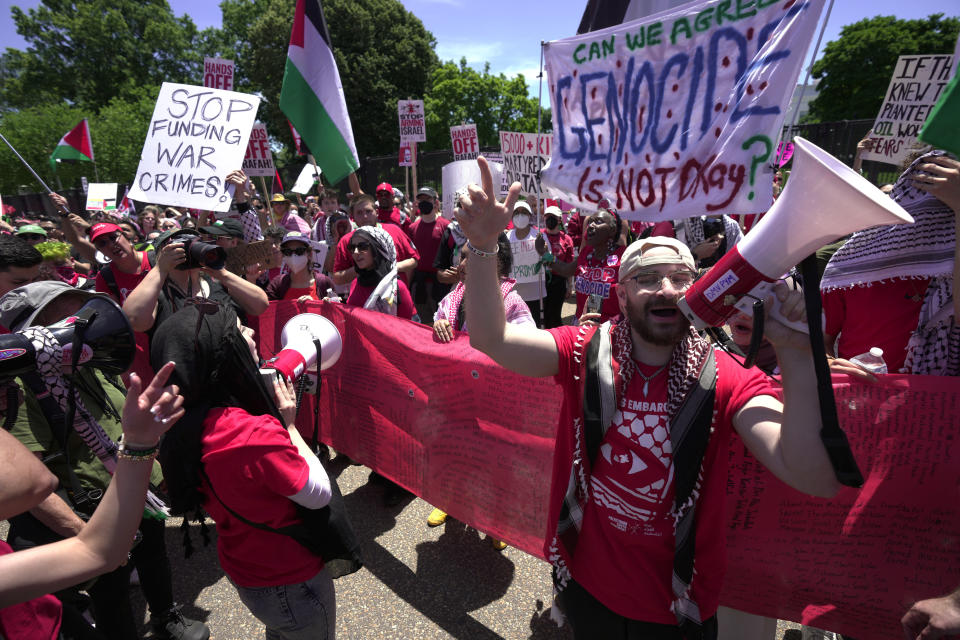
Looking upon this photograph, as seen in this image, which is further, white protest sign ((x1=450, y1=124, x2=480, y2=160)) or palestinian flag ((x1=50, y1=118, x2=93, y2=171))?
palestinian flag ((x1=50, y1=118, x2=93, y2=171))

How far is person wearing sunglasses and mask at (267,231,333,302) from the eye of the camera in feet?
13.7

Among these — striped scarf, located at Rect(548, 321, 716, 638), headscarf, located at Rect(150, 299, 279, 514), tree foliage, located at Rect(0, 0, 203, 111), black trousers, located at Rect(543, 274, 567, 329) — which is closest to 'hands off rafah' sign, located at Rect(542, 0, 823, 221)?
striped scarf, located at Rect(548, 321, 716, 638)

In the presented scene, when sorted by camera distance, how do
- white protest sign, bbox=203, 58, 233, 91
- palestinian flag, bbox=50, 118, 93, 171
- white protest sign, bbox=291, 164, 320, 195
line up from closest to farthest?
white protest sign, bbox=203, 58, 233, 91
palestinian flag, bbox=50, 118, 93, 171
white protest sign, bbox=291, 164, 320, 195

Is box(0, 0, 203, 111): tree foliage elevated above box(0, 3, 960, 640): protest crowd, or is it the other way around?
box(0, 0, 203, 111): tree foliage

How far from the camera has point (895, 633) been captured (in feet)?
5.68

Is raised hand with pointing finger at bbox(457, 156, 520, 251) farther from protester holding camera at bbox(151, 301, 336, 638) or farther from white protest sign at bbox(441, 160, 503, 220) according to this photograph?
white protest sign at bbox(441, 160, 503, 220)

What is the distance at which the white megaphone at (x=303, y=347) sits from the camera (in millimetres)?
2162

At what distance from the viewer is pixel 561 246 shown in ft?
23.4

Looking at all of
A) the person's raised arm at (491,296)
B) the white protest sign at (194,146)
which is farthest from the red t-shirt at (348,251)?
the person's raised arm at (491,296)

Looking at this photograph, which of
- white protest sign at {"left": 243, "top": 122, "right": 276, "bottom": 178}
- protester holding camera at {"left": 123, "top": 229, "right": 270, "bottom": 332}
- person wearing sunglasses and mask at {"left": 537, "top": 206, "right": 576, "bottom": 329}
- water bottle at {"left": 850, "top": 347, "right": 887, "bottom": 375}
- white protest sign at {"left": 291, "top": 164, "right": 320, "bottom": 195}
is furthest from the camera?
white protest sign at {"left": 291, "top": 164, "right": 320, "bottom": 195}

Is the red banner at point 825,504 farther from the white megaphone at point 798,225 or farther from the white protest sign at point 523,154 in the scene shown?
the white protest sign at point 523,154

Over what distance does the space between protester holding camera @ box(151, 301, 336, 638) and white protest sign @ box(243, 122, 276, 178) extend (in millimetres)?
7064

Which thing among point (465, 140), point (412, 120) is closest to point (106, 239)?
point (465, 140)

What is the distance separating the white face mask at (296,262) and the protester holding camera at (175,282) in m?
1.06
